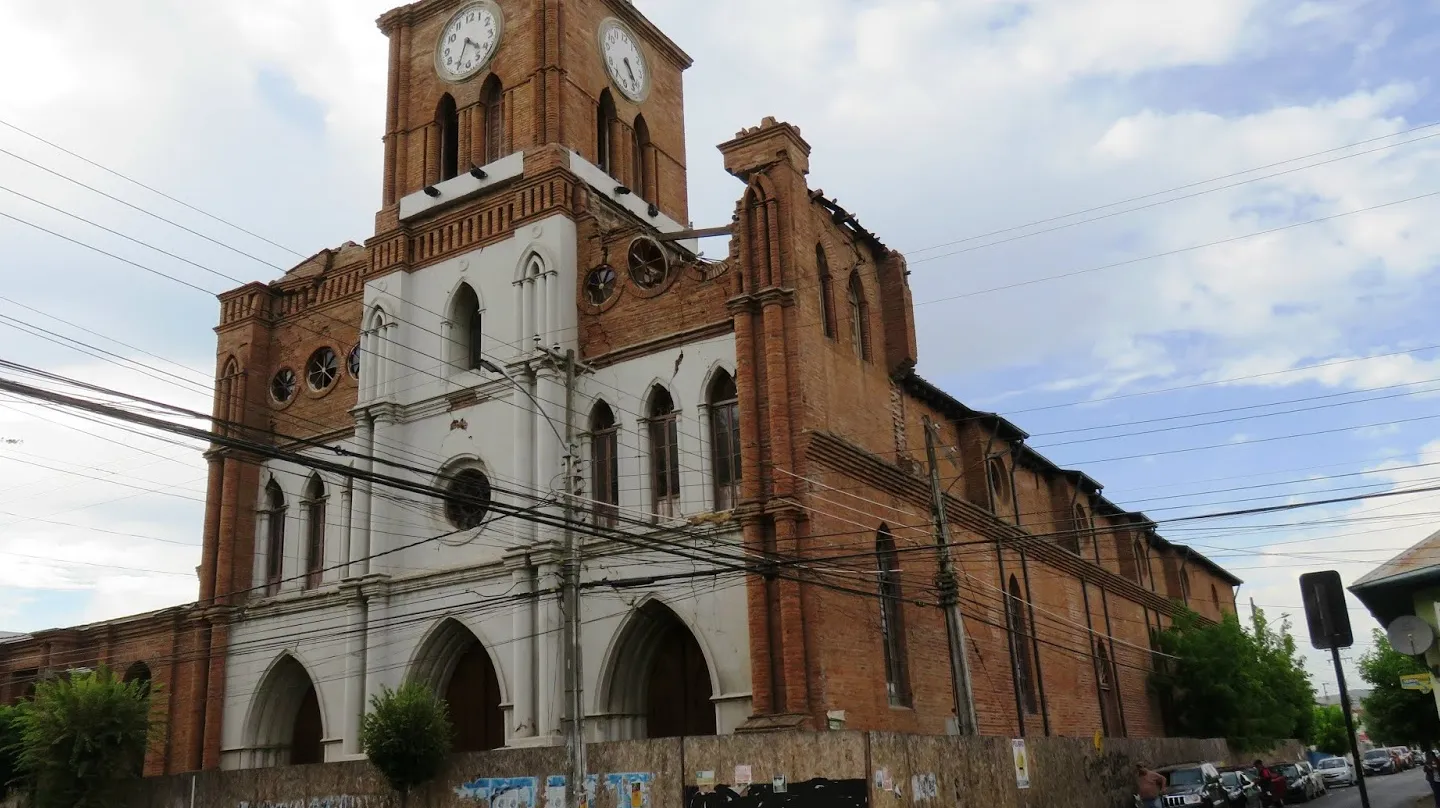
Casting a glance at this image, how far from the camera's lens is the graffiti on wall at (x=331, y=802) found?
66.0 feet

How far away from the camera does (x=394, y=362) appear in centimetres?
2675

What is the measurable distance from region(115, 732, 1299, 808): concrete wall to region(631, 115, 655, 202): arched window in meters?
15.7

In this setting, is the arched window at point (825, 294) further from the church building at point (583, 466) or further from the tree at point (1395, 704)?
the tree at point (1395, 704)

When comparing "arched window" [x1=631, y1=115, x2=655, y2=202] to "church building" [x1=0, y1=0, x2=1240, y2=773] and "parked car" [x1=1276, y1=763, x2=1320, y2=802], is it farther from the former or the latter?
"parked car" [x1=1276, y1=763, x2=1320, y2=802]

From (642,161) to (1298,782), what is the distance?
28014mm

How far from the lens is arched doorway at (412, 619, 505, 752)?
2431 cm

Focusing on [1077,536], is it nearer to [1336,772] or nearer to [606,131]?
[606,131]

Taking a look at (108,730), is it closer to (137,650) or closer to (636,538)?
(137,650)

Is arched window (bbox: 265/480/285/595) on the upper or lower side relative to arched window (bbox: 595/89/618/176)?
lower

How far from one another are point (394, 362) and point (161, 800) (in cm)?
1013

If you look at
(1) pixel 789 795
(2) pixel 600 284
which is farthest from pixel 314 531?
(1) pixel 789 795

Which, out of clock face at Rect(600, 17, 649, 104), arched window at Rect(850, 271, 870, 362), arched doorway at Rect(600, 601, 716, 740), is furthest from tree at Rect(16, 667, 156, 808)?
clock face at Rect(600, 17, 649, 104)

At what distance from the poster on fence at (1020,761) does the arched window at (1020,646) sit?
8273 mm

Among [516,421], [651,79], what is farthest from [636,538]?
[651,79]
